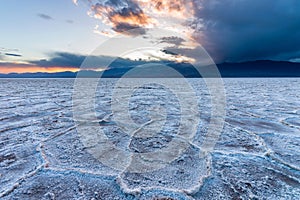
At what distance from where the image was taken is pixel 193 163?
9.12ft

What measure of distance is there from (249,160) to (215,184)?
923 millimetres

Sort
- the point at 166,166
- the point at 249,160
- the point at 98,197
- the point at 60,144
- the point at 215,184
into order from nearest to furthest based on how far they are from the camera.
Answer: the point at 98,197 → the point at 215,184 → the point at 166,166 → the point at 249,160 → the point at 60,144

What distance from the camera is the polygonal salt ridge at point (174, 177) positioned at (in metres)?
2.17

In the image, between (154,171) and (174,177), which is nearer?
(174,177)

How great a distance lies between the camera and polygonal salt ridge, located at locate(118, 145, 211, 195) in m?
2.17

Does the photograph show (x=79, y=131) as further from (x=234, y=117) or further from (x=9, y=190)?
(x=234, y=117)

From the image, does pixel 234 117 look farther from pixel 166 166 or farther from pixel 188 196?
pixel 188 196

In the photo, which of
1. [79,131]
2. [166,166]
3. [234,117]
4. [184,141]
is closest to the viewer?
[166,166]

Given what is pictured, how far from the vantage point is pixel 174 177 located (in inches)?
94.6

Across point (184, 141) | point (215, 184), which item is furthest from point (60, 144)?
point (215, 184)

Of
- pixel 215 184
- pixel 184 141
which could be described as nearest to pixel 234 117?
pixel 184 141

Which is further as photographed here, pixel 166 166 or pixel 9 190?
pixel 166 166

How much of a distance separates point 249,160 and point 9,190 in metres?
2.94

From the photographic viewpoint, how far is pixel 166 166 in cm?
269
